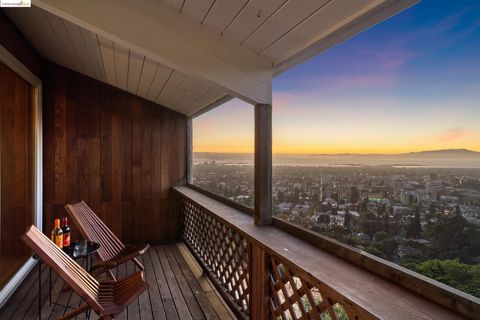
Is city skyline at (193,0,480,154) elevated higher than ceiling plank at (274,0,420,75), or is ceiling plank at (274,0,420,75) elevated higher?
ceiling plank at (274,0,420,75)

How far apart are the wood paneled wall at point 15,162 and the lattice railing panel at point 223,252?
6.73ft

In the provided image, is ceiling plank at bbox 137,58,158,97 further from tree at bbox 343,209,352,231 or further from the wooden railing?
tree at bbox 343,209,352,231

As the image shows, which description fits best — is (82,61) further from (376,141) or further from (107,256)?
(376,141)

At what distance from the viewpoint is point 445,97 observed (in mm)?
1072

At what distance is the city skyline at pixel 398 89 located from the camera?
1.03m

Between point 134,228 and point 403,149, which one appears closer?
Answer: point 403,149

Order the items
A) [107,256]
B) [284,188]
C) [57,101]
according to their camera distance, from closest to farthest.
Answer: [284,188] < [107,256] < [57,101]

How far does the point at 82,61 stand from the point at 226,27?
2409 millimetres

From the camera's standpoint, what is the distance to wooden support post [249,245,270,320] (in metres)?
1.91

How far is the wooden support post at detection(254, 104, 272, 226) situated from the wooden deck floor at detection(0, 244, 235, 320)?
1000 millimetres

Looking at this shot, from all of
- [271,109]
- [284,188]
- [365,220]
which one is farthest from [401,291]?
[271,109]

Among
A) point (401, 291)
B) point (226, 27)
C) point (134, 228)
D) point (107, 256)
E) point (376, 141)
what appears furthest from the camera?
point (134, 228)

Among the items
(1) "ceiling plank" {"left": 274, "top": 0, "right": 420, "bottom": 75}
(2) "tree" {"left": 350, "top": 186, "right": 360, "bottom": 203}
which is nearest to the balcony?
(1) "ceiling plank" {"left": 274, "top": 0, "right": 420, "bottom": 75}

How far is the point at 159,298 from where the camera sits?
282 cm
